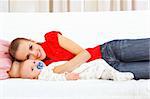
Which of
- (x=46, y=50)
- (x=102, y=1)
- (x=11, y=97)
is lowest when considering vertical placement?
(x=11, y=97)

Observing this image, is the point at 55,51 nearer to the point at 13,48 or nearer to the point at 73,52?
the point at 73,52

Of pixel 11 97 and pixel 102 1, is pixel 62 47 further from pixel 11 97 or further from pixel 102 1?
pixel 102 1

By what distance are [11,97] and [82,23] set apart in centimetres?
65

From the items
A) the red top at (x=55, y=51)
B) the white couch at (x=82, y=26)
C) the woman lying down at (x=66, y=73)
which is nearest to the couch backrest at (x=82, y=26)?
the white couch at (x=82, y=26)

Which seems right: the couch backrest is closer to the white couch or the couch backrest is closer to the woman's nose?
the white couch

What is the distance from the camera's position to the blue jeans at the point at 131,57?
1.28 m

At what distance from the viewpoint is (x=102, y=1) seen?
1.93 meters

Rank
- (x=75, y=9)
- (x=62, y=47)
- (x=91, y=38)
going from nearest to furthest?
1. (x=62, y=47)
2. (x=91, y=38)
3. (x=75, y=9)

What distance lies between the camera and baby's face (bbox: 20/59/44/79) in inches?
50.8

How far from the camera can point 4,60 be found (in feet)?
4.43

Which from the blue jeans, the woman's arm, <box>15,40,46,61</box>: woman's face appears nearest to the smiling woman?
<box>15,40,46,61</box>: woman's face

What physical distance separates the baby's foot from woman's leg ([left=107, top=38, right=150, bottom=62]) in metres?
0.11

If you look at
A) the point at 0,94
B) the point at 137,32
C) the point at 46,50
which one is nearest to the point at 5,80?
the point at 0,94

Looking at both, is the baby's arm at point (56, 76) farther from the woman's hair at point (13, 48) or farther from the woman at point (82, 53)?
the woman's hair at point (13, 48)
